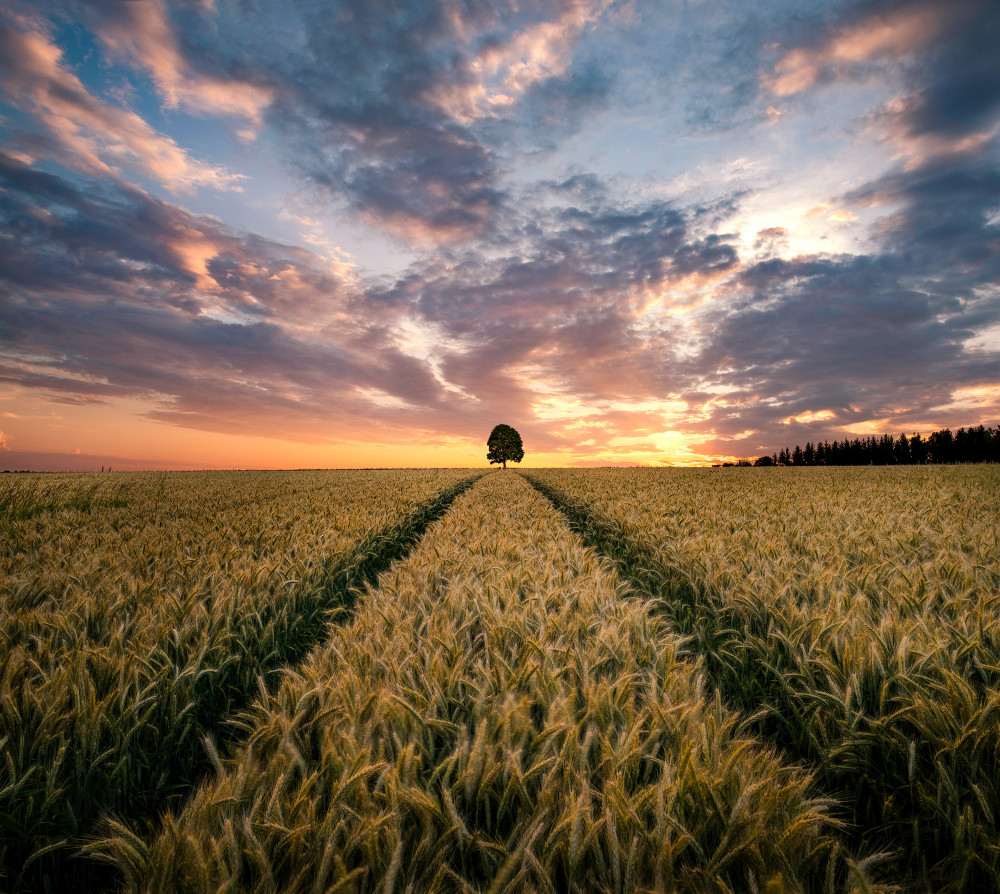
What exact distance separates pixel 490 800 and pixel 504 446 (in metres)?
81.6

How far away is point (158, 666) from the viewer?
271 centimetres

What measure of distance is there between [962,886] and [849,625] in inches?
61.9

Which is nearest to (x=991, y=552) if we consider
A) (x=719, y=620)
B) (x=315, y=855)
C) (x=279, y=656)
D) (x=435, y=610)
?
(x=719, y=620)

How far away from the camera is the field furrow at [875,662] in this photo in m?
1.86

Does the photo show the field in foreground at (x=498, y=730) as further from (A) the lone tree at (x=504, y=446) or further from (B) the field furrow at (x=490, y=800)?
(A) the lone tree at (x=504, y=446)

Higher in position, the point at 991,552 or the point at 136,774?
the point at 991,552

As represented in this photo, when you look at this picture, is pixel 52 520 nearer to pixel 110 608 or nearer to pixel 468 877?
pixel 110 608

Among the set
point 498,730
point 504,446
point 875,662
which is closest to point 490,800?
point 498,730

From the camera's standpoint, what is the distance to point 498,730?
5.96 ft

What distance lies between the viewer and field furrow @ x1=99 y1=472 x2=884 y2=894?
1.28 metres

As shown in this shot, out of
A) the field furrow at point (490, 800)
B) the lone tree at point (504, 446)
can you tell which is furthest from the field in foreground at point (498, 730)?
the lone tree at point (504, 446)

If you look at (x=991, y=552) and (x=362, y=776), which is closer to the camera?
(x=362, y=776)

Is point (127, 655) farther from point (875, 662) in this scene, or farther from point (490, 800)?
point (875, 662)

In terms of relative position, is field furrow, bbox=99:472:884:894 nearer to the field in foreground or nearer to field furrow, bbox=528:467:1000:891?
the field in foreground
